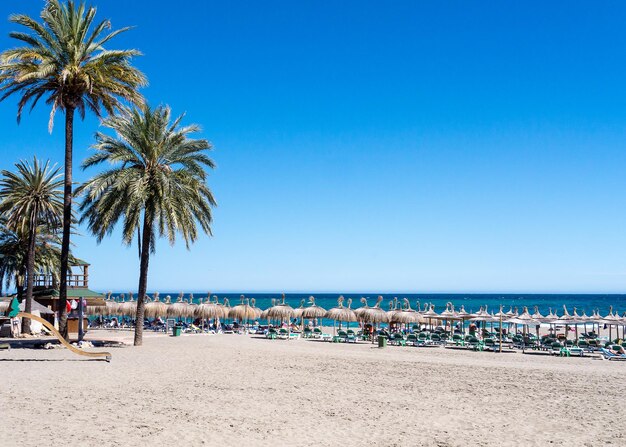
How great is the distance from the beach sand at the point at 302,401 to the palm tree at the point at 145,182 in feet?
20.0

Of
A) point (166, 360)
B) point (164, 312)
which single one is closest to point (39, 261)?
point (164, 312)

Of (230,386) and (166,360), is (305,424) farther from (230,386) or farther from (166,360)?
(166,360)

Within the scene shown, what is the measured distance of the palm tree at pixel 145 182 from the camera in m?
25.5

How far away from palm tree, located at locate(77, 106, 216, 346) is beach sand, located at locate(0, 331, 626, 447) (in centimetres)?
609

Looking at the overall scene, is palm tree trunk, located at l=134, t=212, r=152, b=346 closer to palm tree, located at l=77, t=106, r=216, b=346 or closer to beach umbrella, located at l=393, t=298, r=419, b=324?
palm tree, located at l=77, t=106, r=216, b=346

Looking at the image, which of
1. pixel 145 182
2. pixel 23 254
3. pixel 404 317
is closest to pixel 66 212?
pixel 145 182

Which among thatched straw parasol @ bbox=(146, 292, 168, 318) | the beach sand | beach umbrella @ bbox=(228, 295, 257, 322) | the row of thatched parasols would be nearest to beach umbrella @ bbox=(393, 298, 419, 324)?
the row of thatched parasols

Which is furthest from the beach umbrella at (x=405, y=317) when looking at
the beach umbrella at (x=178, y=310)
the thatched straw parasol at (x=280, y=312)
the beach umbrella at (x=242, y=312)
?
the beach umbrella at (x=178, y=310)

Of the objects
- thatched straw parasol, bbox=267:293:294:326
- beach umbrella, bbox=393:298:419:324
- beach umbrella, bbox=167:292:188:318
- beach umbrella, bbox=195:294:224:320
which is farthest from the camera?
beach umbrella, bbox=167:292:188:318

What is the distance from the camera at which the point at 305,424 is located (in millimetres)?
11531

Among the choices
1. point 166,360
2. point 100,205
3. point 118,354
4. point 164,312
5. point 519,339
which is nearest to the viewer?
point 166,360

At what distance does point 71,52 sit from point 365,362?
17.7m

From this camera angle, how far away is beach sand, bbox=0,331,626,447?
1053 centimetres

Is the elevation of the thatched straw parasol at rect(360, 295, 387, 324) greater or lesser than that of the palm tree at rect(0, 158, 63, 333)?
lesser
